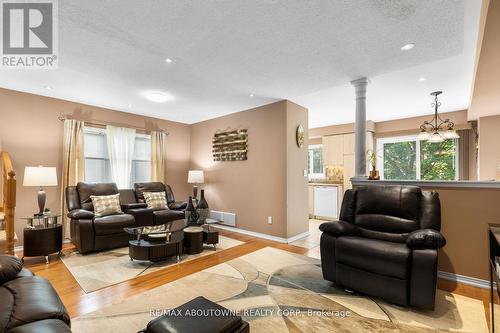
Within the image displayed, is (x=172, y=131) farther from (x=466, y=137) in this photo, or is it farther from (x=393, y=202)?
(x=466, y=137)

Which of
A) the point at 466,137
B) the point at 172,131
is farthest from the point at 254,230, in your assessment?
the point at 466,137

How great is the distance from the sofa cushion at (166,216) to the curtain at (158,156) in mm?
1453

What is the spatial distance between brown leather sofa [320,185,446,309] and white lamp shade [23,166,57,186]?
3955 millimetres

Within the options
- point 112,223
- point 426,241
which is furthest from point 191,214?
point 426,241

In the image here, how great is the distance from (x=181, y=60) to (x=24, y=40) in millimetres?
1606

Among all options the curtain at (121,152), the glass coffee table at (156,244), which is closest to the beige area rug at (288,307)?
the glass coffee table at (156,244)

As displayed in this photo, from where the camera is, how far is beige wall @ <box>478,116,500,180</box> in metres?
4.73

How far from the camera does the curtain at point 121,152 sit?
16.8 feet

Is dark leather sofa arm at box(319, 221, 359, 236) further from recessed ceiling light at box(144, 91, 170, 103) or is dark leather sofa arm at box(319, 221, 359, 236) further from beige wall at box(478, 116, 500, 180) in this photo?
beige wall at box(478, 116, 500, 180)

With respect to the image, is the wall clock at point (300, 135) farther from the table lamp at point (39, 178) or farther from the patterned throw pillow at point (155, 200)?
the table lamp at point (39, 178)

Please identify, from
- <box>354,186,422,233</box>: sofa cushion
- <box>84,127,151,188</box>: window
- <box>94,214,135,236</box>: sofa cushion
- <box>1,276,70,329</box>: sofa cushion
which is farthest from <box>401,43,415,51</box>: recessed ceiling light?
<box>84,127,151,188</box>: window

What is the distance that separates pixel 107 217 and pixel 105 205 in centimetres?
33

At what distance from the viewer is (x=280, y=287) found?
263 centimetres

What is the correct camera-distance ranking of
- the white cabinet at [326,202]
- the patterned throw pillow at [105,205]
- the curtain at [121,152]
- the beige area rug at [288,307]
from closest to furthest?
the beige area rug at [288,307], the patterned throw pillow at [105,205], the curtain at [121,152], the white cabinet at [326,202]
